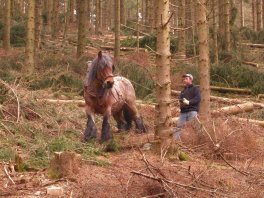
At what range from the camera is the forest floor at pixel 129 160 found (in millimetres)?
6090

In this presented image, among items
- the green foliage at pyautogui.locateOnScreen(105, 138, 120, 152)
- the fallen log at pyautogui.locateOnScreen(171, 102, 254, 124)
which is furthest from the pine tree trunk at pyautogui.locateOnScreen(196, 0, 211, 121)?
the green foliage at pyautogui.locateOnScreen(105, 138, 120, 152)

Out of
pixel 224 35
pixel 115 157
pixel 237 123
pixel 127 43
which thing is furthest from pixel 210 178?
pixel 127 43

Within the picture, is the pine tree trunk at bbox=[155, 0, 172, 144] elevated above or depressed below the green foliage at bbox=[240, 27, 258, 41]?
below

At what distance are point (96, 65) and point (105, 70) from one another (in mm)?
268

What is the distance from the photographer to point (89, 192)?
6016 millimetres

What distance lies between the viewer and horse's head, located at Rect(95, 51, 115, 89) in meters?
9.80

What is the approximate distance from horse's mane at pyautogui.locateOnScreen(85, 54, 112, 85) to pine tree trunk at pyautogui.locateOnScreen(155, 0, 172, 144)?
2005mm

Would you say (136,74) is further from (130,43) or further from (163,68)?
(130,43)

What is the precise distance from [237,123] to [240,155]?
1.65 metres

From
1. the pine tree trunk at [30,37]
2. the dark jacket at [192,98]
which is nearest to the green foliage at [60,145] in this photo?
the dark jacket at [192,98]

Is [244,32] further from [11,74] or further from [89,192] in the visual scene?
[89,192]

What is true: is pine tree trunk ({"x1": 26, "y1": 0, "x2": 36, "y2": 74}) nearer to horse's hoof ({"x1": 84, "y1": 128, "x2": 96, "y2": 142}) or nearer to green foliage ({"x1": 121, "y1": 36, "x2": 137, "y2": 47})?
horse's hoof ({"x1": 84, "y1": 128, "x2": 96, "y2": 142})

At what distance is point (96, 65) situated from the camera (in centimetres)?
1002

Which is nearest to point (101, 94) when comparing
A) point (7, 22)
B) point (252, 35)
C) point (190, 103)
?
point (190, 103)
